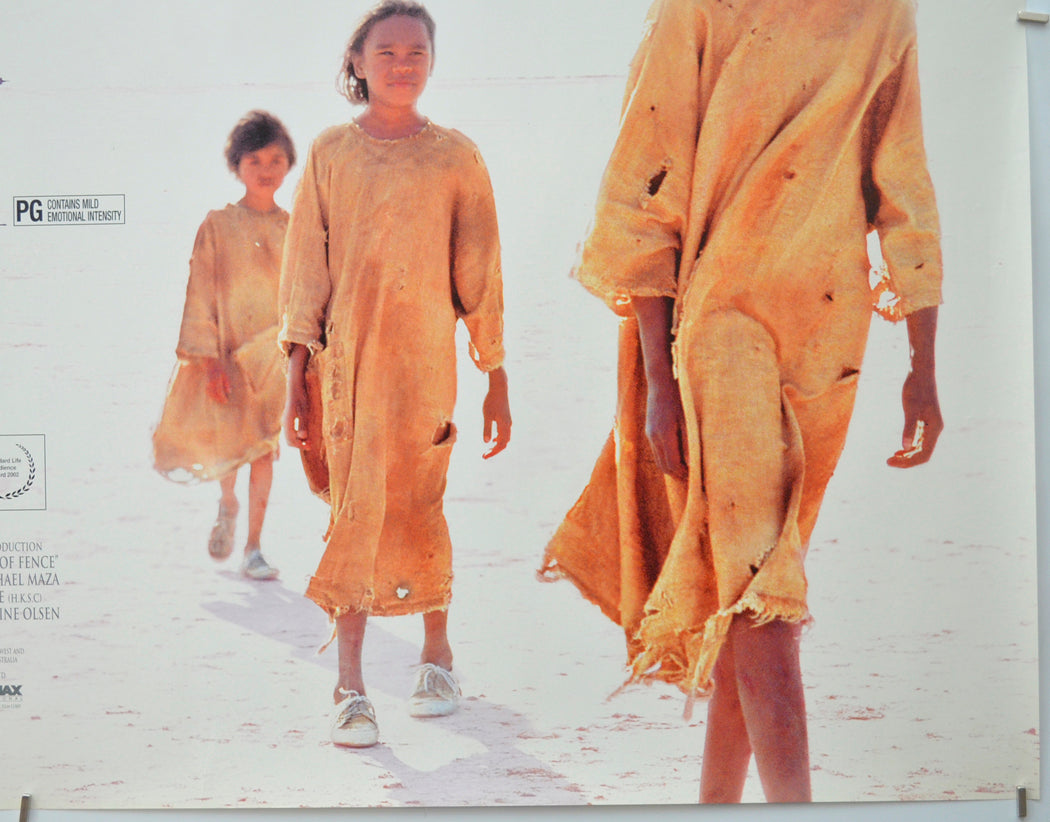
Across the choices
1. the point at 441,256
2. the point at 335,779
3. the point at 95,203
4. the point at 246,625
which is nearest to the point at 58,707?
the point at 246,625

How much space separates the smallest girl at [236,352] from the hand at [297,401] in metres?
0.08

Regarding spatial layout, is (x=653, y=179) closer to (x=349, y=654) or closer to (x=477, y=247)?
(x=477, y=247)

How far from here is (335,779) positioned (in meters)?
2.87

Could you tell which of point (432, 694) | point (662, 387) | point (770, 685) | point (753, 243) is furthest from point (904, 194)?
point (432, 694)

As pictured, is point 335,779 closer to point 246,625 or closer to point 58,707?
point 246,625

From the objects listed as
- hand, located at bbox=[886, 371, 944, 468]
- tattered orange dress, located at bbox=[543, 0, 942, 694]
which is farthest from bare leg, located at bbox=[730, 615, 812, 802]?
hand, located at bbox=[886, 371, 944, 468]

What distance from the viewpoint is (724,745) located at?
273 centimetres

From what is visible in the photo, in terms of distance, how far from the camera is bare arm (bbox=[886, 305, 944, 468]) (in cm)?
281

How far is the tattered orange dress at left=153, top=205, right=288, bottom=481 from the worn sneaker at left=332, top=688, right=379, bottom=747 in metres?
0.62

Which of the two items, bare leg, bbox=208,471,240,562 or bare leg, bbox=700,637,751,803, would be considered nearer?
bare leg, bbox=700,637,751,803

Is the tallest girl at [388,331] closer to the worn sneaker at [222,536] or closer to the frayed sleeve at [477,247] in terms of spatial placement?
the frayed sleeve at [477,247]

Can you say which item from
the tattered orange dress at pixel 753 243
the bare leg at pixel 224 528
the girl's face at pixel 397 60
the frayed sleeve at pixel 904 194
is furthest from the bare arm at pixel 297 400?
the frayed sleeve at pixel 904 194

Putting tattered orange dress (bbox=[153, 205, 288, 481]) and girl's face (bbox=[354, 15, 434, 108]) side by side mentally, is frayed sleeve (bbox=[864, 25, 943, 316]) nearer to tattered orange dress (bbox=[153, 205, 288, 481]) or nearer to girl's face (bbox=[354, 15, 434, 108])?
girl's face (bbox=[354, 15, 434, 108])

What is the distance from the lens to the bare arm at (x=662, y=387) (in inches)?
100
